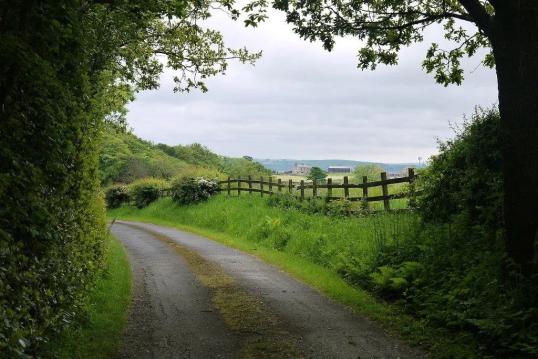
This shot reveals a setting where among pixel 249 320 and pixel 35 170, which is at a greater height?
pixel 35 170

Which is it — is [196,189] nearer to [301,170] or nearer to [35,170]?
[35,170]

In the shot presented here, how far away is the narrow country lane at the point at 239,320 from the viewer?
23.4ft

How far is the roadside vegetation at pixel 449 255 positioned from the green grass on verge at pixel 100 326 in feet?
15.5

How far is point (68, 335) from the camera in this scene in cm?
685

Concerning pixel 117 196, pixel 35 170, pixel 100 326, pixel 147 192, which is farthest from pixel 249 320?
pixel 117 196

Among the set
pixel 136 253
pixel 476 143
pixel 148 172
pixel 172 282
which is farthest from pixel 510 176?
pixel 148 172

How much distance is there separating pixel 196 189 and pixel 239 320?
82.5 ft

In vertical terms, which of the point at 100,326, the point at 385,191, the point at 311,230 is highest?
the point at 385,191

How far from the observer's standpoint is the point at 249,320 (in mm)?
8680

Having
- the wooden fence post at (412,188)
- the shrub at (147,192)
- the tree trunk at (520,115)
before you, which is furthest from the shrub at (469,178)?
the shrub at (147,192)

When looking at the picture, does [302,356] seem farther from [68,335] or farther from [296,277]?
[296,277]

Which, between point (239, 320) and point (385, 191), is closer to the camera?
point (239, 320)

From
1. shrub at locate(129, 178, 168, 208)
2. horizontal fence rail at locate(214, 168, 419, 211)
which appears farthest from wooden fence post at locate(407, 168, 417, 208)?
shrub at locate(129, 178, 168, 208)

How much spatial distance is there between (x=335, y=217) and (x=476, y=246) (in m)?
8.86
